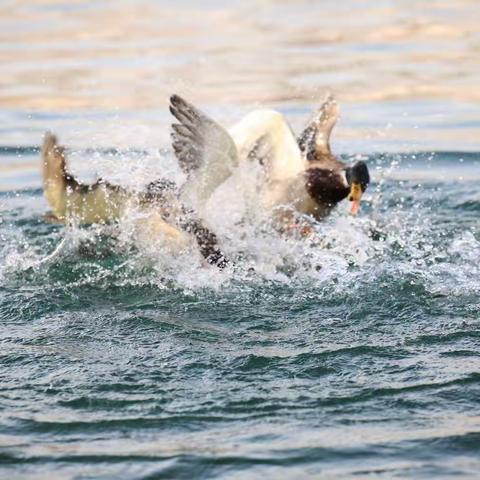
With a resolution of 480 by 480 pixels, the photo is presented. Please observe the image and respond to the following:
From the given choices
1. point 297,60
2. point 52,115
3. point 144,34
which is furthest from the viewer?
point 144,34

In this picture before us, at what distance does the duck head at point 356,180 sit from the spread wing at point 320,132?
2.08ft

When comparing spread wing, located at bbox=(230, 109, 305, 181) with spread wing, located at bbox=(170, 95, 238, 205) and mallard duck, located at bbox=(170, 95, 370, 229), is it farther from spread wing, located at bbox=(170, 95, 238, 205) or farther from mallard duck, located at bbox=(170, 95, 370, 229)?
spread wing, located at bbox=(170, 95, 238, 205)

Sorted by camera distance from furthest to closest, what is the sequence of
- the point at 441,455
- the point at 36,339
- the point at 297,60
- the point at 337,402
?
the point at 297,60 < the point at 36,339 < the point at 337,402 < the point at 441,455

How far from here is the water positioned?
529 centimetres

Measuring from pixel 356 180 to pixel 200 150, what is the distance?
1008mm

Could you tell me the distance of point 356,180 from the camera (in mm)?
8211

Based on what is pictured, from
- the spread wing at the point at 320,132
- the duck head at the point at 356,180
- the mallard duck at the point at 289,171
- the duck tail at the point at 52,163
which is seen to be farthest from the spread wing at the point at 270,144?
the duck tail at the point at 52,163

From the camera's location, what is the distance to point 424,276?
7.48 m

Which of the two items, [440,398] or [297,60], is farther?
[297,60]

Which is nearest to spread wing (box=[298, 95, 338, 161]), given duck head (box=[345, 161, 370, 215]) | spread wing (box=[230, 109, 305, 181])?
spread wing (box=[230, 109, 305, 181])

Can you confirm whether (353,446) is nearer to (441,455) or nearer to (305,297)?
(441,455)

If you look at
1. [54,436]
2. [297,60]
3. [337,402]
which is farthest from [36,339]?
[297,60]

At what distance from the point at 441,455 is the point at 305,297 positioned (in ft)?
7.15

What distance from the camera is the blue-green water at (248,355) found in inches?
205
